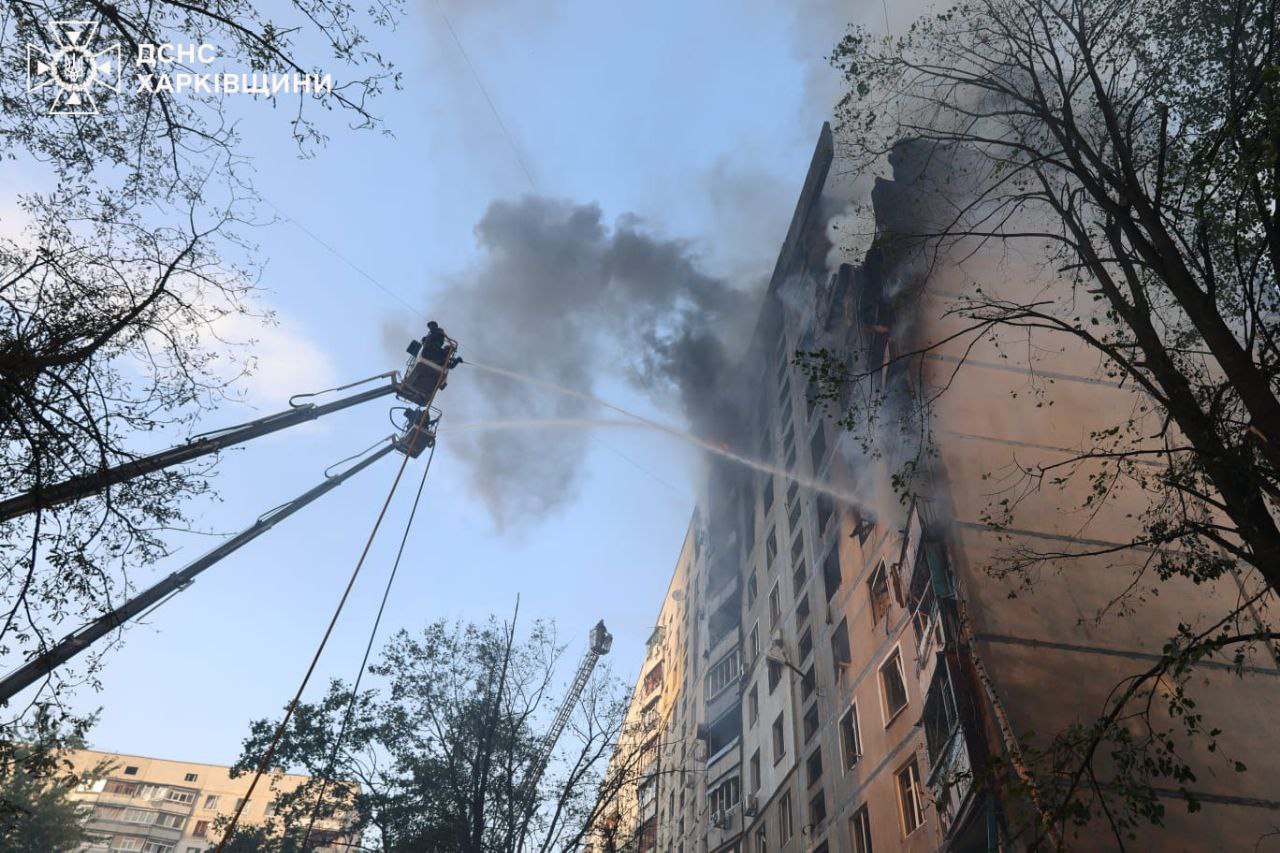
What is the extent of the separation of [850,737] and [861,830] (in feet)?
8.30

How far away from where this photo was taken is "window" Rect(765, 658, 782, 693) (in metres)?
29.1

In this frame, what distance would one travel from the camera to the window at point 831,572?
25531 mm

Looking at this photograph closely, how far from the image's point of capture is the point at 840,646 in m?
23.6

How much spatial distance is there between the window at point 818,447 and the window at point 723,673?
35.7ft

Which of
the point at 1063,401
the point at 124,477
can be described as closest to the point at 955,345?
the point at 1063,401

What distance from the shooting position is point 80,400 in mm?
6863

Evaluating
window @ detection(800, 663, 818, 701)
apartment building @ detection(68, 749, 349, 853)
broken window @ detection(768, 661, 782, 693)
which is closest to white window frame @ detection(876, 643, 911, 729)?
window @ detection(800, 663, 818, 701)

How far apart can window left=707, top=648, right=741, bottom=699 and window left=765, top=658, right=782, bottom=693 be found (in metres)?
5.72

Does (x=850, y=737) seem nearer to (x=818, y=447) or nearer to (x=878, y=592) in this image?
(x=878, y=592)

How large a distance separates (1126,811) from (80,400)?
16128 mm

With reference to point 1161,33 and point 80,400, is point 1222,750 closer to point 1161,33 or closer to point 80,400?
point 1161,33

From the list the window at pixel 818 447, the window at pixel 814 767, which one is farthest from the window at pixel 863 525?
the window at pixel 814 767

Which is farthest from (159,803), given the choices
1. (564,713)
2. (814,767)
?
(814,767)

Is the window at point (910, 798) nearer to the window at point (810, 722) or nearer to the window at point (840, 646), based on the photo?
the window at point (840, 646)
